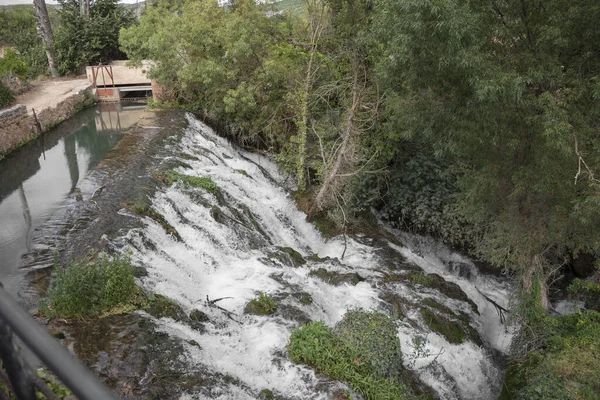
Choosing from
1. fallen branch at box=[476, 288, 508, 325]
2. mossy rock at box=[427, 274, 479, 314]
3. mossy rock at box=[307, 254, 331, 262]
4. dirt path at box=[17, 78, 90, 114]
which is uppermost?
dirt path at box=[17, 78, 90, 114]

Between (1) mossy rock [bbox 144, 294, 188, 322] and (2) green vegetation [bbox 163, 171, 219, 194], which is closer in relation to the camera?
(1) mossy rock [bbox 144, 294, 188, 322]

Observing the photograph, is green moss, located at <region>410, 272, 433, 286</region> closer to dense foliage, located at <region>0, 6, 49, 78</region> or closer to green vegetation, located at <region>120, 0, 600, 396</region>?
green vegetation, located at <region>120, 0, 600, 396</region>

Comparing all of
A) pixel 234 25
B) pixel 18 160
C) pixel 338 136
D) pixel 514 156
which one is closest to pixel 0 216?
pixel 18 160

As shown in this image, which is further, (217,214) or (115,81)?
(115,81)

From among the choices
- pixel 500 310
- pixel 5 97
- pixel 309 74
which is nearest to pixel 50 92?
pixel 5 97

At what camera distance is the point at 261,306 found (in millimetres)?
7820

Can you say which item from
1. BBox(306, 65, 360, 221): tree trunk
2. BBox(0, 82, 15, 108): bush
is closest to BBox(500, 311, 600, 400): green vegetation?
BBox(306, 65, 360, 221): tree trunk

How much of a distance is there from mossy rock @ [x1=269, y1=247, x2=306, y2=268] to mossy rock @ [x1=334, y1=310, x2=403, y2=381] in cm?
278

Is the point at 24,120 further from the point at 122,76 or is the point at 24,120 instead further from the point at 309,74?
the point at 309,74

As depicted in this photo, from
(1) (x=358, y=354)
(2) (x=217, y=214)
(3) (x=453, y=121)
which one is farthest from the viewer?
(2) (x=217, y=214)

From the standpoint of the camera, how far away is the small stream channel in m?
6.09

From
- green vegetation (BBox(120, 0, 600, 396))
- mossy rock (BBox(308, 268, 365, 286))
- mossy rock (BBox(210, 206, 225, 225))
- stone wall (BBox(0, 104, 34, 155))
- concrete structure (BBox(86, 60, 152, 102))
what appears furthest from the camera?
concrete structure (BBox(86, 60, 152, 102))

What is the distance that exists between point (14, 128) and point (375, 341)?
13.6 meters

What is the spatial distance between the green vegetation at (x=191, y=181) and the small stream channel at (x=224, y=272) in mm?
233
